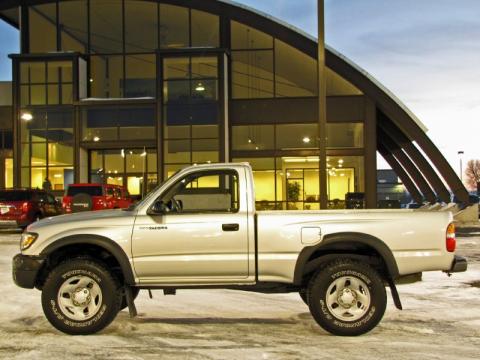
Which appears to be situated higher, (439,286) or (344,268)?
(344,268)

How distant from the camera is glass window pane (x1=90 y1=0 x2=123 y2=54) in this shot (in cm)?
3553

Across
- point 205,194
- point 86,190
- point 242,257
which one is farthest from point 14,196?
point 242,257

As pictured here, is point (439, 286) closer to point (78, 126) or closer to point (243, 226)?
point (243, 226)

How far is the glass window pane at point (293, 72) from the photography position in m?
33.6

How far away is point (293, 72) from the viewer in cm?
3394

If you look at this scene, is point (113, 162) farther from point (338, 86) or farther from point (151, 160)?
point (338, 86)

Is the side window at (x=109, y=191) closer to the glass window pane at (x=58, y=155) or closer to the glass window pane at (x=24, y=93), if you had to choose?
the glass window pane at (x=58, y=155)

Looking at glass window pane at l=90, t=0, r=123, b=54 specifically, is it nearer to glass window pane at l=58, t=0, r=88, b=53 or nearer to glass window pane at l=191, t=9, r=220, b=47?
glass window pane at l=58, t=0, r=88, b=53

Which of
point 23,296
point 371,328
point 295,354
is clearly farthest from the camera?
point 23,296

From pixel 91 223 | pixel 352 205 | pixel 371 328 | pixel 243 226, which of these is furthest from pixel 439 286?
pixel 352 205

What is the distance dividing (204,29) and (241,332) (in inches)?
1184

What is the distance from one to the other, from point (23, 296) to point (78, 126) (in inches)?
1005

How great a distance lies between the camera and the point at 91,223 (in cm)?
668

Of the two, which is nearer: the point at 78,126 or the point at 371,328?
the point at 371,328
